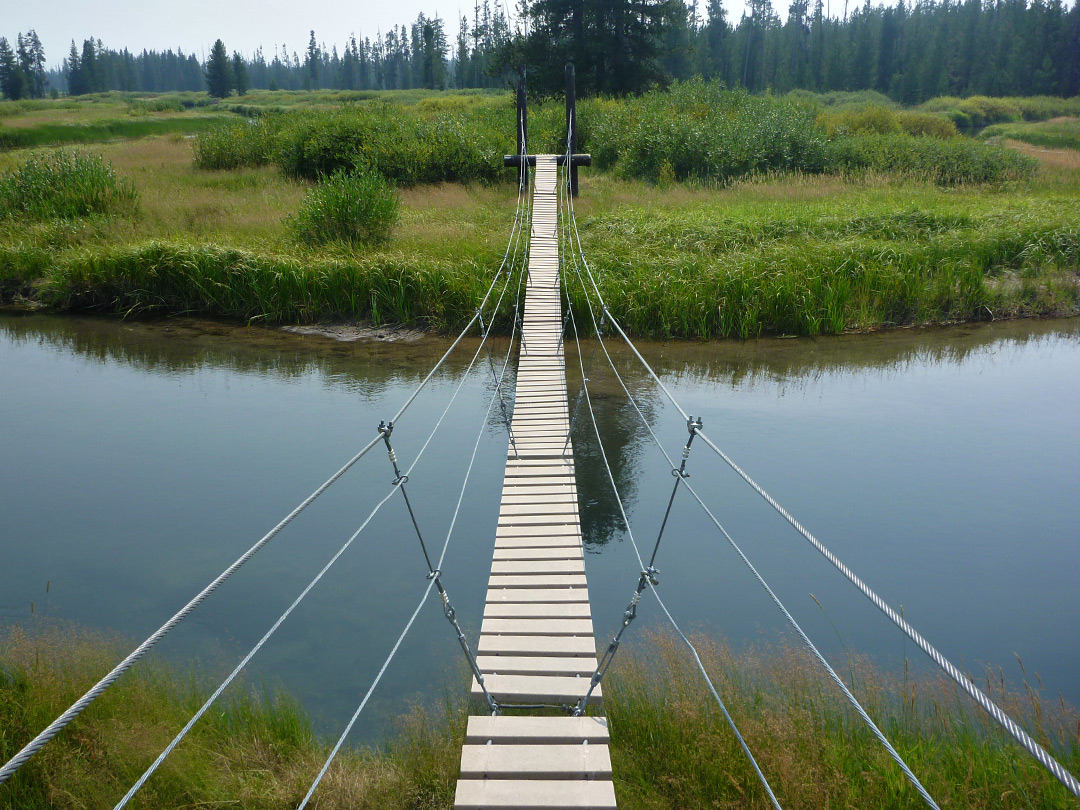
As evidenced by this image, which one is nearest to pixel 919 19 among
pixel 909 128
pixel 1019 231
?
pixel 909 128

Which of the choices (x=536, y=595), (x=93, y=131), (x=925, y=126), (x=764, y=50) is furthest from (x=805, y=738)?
(x=764, y=50)

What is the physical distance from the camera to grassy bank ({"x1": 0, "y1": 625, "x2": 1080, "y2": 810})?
2217mm

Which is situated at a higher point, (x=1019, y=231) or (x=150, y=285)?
(x=1019, y=231)

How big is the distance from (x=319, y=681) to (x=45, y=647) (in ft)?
3.65

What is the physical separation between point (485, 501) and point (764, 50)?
5181cm

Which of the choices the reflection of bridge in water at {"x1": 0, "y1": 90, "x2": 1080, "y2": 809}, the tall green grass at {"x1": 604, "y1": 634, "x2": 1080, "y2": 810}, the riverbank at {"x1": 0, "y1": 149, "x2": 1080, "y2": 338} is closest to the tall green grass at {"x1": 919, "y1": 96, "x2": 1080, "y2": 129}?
the riverbank at {"x1": 0, "y1": 149, "x2": 1080, "y2": 338}

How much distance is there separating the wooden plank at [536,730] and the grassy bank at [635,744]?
0.23m

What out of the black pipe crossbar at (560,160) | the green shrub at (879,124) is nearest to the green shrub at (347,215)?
the black pipe crossbar at (560,160)

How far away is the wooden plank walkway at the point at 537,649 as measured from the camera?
7.02 ft

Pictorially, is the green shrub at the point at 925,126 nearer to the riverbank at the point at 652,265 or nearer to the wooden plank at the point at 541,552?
the riverbank at the point at 652,265

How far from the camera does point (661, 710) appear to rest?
8.96 feet

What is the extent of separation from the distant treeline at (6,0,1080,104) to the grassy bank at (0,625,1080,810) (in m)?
22.4

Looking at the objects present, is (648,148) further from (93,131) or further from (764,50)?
(764,50)

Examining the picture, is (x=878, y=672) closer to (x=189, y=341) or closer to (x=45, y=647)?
(x=45, y=647)
